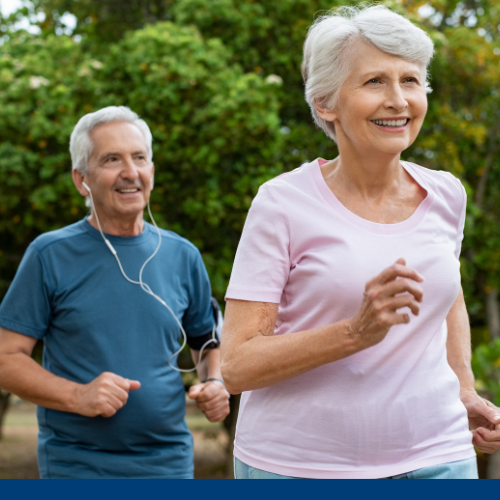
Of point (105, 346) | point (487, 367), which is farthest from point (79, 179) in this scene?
point (487, 367)

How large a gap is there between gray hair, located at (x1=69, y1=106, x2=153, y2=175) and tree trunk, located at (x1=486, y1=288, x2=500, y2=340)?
898 centimetres

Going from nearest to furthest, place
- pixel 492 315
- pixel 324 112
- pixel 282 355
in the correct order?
pixel 282 355 < pixel 324 112 < pixel 492 315

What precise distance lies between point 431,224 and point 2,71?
21.7 feet

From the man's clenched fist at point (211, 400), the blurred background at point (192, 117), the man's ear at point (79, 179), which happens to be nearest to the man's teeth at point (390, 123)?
the man's clenched fist at point (211, 400)

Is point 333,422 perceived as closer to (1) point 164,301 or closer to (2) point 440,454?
(2) point 440,454

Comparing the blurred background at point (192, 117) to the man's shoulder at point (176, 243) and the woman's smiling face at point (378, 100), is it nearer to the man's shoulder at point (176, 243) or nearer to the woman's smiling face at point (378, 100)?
the man's shoulder at point (176, 243)

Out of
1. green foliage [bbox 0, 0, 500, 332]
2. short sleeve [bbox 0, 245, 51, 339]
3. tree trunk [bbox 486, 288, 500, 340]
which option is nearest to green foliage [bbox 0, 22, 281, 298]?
green foliage [bbox 0, 0, 500, 332]

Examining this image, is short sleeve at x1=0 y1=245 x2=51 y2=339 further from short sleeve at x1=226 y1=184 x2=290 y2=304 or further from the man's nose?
short sleeve at x1=226 y1=184 x2=290 y2=304

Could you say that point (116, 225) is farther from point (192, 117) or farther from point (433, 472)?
point (192, 117)

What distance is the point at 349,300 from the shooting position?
70.8 inches

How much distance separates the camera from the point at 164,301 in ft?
10.0

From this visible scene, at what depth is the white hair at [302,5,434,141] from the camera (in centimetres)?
193

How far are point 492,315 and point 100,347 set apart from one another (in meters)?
9.52


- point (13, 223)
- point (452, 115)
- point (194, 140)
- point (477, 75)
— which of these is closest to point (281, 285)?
point (194, 140)
